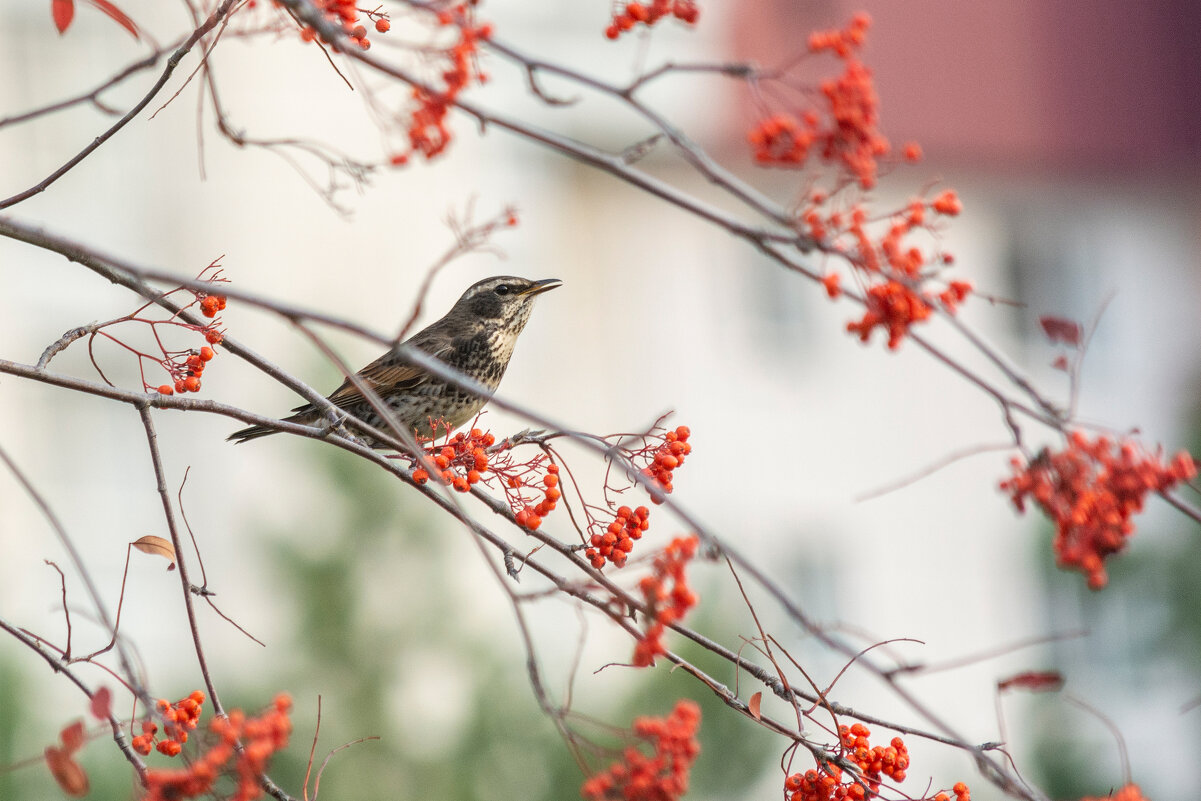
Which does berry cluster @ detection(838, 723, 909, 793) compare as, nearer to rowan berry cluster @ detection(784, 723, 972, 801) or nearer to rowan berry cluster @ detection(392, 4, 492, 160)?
rowan berry cluster @ detection(784, 723, 972, 801)

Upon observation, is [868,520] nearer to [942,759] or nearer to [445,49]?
[942,759]

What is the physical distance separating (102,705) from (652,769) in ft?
2.44

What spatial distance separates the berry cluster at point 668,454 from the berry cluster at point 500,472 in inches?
7.2

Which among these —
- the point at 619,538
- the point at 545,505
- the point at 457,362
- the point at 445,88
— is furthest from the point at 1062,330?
the point at 457,362

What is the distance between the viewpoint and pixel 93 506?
51.5 feet

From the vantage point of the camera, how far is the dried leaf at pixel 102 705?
1829 mm

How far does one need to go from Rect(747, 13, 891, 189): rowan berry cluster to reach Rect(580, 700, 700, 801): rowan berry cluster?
81 cm

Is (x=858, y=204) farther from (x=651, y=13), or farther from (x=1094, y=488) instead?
(x=1094, y=488)

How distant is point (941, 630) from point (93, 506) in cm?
1142

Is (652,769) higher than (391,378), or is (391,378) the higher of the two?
(391,378)

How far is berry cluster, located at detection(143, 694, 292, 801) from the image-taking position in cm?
179

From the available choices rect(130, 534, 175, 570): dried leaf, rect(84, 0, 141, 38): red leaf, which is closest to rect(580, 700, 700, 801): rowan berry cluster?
rect(130, 534, 175, 570): dried leaf

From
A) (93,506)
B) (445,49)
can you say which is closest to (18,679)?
(93,506)

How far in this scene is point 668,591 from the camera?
5.98 feet
